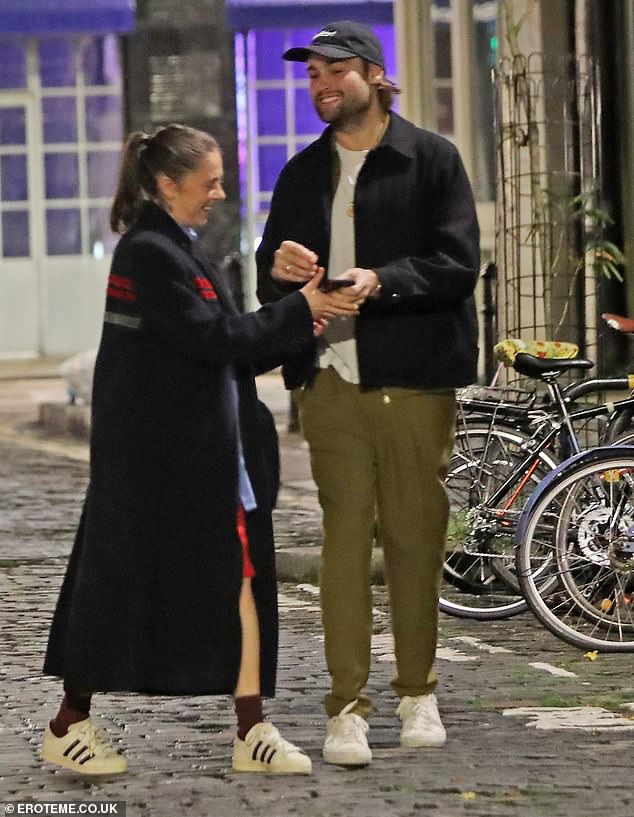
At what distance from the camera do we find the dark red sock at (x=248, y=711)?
550 centimetres

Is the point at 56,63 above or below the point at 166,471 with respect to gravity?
above

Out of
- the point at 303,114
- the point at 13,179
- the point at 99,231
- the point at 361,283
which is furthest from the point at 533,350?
the point at 13,179

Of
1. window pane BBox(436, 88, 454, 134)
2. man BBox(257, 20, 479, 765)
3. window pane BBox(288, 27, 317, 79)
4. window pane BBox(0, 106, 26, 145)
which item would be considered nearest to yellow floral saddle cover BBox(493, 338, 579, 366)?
man BBox(257, 20, 479, 765)

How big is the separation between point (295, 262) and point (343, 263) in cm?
31

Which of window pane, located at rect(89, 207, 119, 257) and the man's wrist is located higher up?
window pane, located at rect(89, 207, 119, 257)

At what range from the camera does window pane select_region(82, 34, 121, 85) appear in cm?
2277

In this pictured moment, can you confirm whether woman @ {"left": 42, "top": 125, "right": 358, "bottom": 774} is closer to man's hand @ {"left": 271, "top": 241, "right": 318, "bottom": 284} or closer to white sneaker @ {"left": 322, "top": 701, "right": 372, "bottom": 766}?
man's hand @ {"left": 271, "top": 241, "right": 318, "bottom": 284}

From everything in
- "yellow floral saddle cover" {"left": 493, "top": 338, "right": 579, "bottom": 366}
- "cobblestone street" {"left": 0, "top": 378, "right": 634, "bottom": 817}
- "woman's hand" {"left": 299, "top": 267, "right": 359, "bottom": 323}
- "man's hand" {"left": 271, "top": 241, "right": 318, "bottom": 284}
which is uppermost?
"man's hand" {"left": 271, "top": 241, "right": 318, "bottom": 284}

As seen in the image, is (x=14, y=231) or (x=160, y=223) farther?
(x=14, y=231)

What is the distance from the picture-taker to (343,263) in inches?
229

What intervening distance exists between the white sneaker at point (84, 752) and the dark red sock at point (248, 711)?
1.09 feet

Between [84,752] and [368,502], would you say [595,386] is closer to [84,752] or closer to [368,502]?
[368,502]

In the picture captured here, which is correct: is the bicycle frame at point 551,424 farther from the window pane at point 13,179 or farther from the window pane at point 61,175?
the window pane at point 13,179

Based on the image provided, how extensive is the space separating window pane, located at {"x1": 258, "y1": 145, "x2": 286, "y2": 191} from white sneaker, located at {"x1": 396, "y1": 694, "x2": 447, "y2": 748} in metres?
16.9
